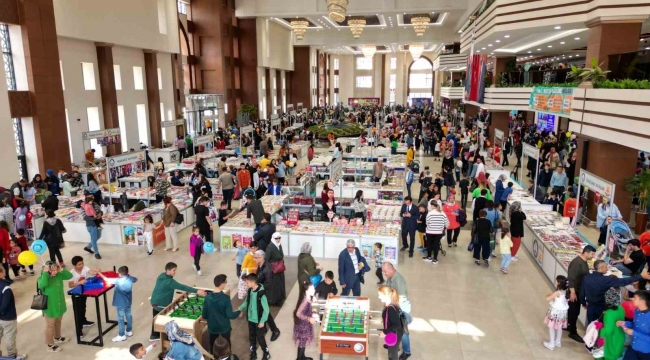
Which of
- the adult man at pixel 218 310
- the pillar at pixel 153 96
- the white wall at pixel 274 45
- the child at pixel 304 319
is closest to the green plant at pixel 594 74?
the child at pixel 304 319

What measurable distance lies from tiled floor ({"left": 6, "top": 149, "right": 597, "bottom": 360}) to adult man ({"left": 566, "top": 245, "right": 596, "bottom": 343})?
19 centimetres

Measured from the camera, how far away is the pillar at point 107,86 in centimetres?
1988

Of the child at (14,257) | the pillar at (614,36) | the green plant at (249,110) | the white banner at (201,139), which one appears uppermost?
the pillar at (614,36)

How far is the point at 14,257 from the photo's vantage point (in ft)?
29.3

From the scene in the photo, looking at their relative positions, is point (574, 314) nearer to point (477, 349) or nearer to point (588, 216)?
point (477, 349)

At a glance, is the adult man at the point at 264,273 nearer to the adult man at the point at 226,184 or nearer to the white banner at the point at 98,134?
the adult man at the point at 226,184

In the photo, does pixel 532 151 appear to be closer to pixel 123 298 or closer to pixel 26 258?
pixel 123 298

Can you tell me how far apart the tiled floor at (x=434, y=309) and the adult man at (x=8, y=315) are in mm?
528

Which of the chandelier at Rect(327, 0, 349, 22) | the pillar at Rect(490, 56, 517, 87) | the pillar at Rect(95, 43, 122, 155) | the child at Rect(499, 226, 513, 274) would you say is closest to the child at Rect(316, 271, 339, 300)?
the child at Rect(499, 226, 513, 274)

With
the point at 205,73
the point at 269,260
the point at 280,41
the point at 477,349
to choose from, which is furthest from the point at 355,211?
the point at 280,41

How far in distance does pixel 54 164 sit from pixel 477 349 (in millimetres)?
15855

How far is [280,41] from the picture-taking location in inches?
1608

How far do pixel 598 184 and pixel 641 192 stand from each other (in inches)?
139

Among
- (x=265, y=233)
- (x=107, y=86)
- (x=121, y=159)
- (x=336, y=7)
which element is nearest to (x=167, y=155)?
(x=107, y=86)
